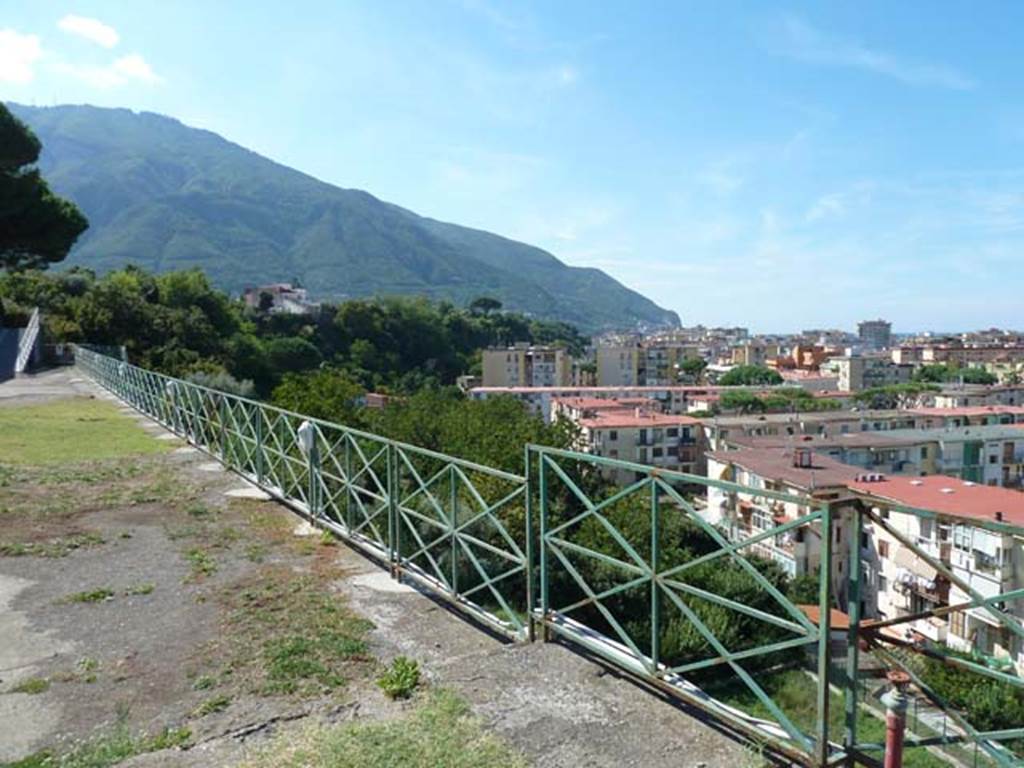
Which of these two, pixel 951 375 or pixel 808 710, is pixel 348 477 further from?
pixel 951 375

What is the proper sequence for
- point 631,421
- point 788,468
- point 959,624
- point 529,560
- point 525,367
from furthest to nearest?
point 525,367, point 631,421, point 788,468, point 529,560, point 959,624

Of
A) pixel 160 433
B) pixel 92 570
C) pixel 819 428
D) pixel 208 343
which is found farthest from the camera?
pixel 819 428

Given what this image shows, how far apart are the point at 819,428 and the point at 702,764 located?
5386cm

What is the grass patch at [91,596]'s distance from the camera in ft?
15.3

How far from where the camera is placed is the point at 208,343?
35.0 metres

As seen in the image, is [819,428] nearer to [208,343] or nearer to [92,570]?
[208,343]

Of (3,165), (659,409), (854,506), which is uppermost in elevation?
(3,165)

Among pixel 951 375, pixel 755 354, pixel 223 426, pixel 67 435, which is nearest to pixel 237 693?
pixel 223 426

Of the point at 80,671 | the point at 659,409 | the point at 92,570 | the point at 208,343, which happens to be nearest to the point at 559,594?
the point at 92,570

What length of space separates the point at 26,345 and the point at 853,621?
3081 centimetres

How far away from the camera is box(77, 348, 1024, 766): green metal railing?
2.47m

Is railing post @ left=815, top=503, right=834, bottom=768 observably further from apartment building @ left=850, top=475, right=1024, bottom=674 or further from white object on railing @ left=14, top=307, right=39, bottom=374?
white object on railing @ left=14, top=307, right=39, bottom=374

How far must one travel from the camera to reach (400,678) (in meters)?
3.38

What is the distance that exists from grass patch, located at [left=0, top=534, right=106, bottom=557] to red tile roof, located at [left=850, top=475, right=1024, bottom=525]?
19.9 meters
